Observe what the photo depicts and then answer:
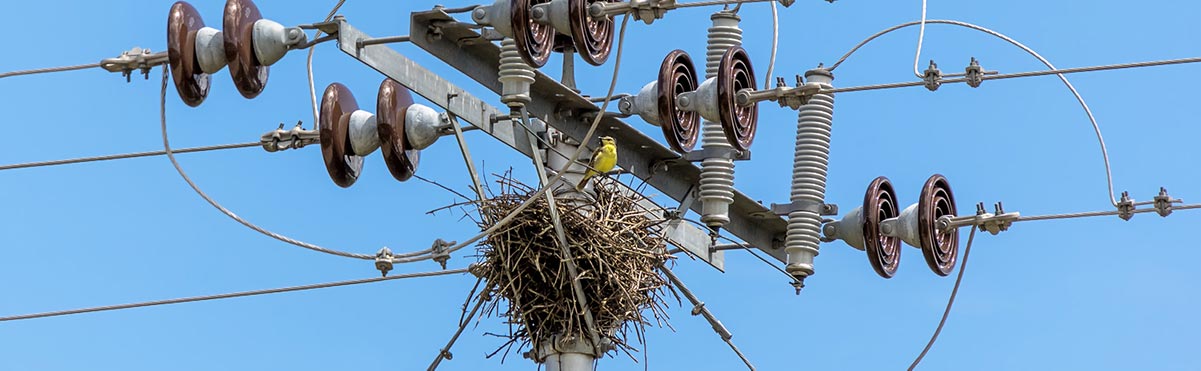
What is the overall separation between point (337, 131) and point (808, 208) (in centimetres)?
227

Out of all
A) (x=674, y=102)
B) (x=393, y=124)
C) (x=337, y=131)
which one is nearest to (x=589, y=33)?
(x=674, y=102)

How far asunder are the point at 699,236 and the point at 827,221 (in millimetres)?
625

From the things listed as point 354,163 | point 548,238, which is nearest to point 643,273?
point 548,238

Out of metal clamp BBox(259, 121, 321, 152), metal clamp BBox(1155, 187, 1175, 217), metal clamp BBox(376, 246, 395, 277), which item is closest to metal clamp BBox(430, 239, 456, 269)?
metal clamp BBox(376, 246, 395, 277)

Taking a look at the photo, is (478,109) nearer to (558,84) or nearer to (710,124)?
(558,84)

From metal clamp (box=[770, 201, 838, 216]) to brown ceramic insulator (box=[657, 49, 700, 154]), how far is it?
0.76 m

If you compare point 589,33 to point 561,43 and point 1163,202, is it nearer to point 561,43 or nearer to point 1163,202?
point 561,43

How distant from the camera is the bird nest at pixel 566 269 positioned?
13844mm

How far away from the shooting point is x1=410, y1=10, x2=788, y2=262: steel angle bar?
43.1 feet

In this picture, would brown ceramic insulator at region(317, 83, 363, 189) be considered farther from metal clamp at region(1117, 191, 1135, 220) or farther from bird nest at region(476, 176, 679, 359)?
metal clamp at region(1117, 191, 1135, 220)

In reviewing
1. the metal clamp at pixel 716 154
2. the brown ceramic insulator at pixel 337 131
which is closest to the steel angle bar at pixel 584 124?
the metal clamp at pixel 716 154

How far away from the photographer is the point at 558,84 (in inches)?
534

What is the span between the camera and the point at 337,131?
14320mm

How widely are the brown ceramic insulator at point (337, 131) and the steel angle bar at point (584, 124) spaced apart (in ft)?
3.46
